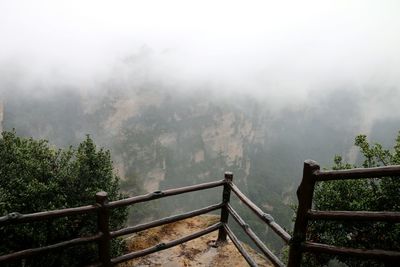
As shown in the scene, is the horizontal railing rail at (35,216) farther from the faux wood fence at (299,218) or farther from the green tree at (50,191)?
the green tree at (50,191)

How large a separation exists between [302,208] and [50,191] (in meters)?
9.80

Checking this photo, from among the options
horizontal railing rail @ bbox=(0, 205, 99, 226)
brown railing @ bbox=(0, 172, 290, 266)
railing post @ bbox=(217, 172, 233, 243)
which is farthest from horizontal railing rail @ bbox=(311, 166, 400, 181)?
horizontal railing rail @ bbox=(0, 205, 99, 226)

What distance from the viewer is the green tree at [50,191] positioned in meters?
10.6

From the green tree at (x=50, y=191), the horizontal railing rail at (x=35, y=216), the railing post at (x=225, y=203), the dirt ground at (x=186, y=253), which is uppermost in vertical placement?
the horizontal railing rail at (x=35, y=216)

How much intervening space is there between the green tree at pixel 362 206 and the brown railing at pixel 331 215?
7591 mm

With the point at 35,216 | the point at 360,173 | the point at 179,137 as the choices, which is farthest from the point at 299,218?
the point at 179,137

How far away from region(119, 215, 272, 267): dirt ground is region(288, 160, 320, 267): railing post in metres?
2.25

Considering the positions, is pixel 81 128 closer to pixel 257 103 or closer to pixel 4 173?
pixel 257 103

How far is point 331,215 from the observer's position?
3742mm

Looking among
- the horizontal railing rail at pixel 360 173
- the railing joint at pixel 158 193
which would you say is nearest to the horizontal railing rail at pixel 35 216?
the railing joint at pixel 158 193

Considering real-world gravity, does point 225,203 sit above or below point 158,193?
below

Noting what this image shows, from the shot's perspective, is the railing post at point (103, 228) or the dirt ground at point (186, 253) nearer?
the railing post at point (103, 228)

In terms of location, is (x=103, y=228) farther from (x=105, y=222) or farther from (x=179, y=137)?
(x=179, y=137)

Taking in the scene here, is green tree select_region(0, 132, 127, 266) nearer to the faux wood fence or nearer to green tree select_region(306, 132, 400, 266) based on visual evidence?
the faux wood fence
